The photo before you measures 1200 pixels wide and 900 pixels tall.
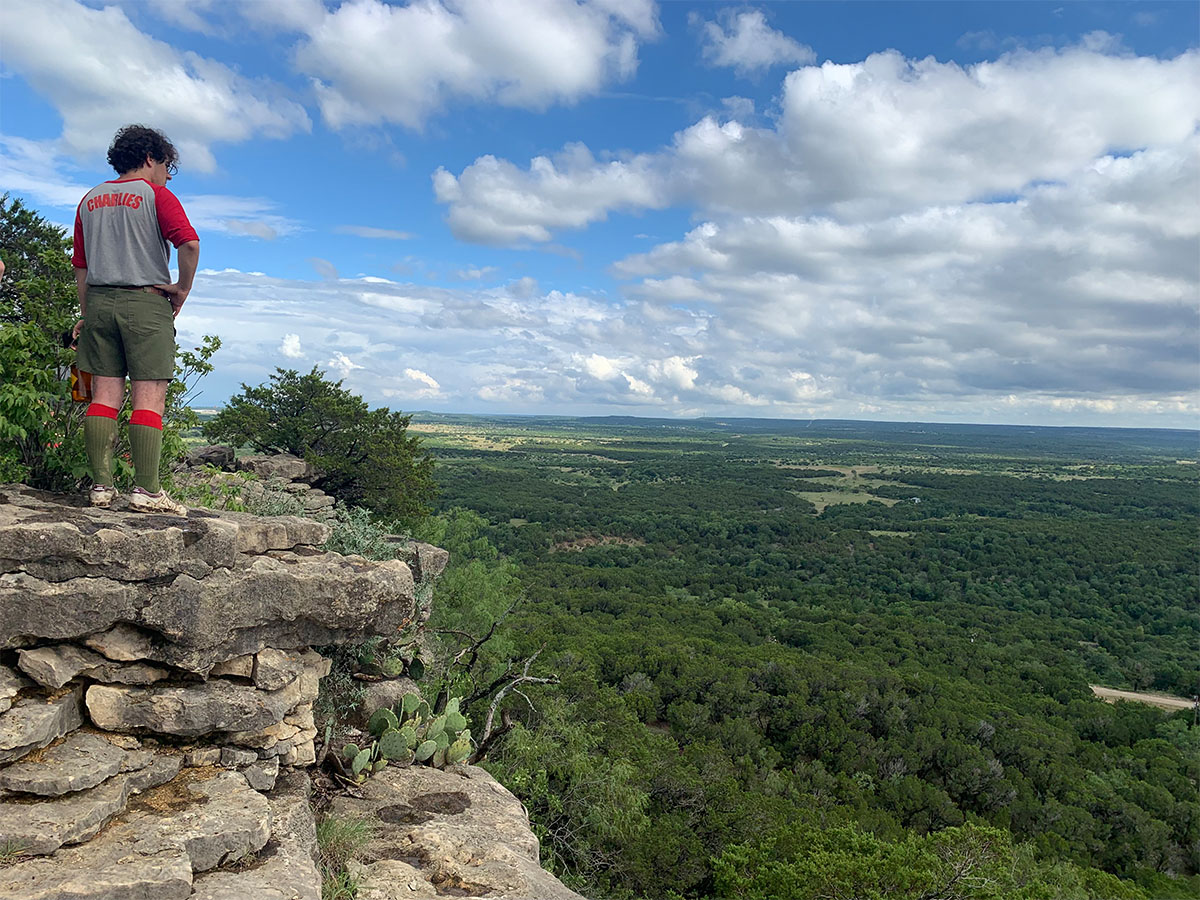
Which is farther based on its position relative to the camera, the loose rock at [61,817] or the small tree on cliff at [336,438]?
the small tree on cliff at [336,438]

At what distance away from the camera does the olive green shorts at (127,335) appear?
18.4 feet

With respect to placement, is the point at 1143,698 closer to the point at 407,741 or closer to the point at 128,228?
the point at 407,741

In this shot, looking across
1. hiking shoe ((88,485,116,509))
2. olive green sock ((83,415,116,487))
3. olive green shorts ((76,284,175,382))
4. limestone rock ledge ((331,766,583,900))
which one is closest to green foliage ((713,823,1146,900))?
limestone rock ledge ((331,766,583,900))

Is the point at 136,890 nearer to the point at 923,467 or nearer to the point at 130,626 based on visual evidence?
the point at 130,626

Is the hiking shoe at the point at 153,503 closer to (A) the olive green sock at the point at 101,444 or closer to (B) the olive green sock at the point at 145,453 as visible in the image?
(B) the olive green sock at the point at 145,453

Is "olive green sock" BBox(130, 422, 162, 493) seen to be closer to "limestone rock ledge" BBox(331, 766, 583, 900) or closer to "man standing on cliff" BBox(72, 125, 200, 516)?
"man standing on cliff" BBox(72, 125, 200, 516)

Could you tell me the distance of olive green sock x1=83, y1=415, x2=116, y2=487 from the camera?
5.78 m

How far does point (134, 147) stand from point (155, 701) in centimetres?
461

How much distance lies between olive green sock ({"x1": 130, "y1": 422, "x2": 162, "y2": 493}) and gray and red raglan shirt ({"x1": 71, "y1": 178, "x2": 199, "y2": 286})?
1257 millimetres

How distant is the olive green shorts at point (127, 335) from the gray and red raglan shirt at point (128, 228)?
15cm

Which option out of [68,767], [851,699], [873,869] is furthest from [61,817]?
[851,699]

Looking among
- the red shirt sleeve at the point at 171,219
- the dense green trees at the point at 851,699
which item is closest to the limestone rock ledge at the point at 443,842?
the dense green trees at the point at 851,699

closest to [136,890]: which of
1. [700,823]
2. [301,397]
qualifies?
[700,823]

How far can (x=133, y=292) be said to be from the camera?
5613 mm
